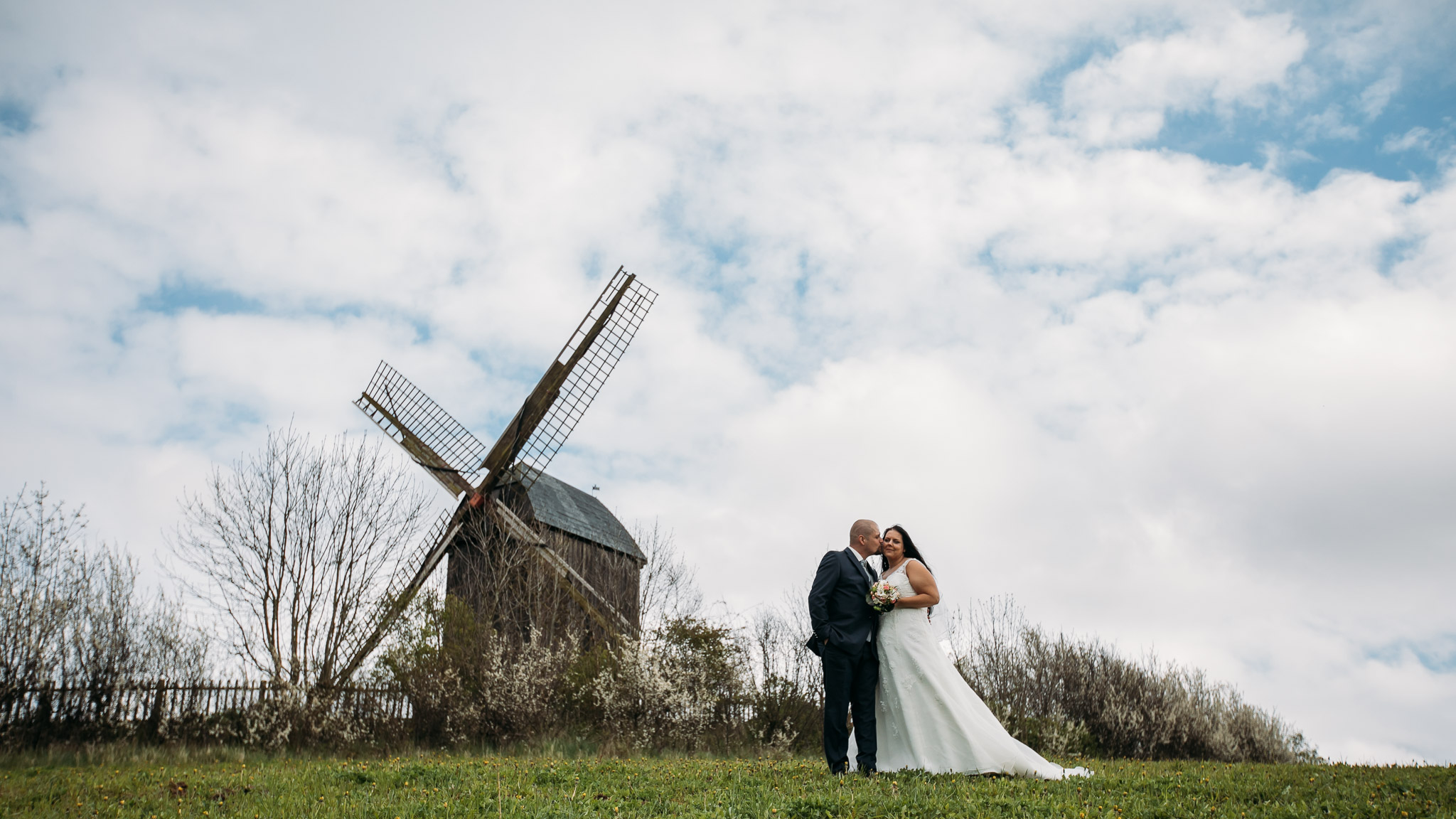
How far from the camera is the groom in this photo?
6629 millimetres

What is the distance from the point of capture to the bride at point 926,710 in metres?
6.47

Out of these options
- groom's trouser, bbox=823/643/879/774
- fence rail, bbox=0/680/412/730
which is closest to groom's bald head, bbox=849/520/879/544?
groom's trouser, bbox=823/643/879/774

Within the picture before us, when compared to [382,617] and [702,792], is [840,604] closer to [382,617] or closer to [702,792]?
[702,792]

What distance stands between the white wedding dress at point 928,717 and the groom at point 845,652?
179 millimetres

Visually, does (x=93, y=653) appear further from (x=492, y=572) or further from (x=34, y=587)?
(x=492, y=572)

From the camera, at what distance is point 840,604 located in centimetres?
674

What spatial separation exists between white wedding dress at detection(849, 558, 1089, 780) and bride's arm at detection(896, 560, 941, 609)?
0.06 meters

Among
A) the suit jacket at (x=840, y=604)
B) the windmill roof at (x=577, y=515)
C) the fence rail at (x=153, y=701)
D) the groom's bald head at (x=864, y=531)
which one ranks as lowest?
the fence rail at (x=153, y=701)

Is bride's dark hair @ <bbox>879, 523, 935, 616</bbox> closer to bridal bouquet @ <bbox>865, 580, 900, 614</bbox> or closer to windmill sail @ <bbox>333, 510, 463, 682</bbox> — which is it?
bridal bouquet @ <bbox>865, 580, 900, 614</bbox>

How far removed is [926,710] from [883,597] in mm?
930

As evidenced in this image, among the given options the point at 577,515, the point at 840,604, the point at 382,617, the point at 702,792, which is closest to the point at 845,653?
the point at 840,604

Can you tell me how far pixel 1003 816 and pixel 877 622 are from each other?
2171 mm

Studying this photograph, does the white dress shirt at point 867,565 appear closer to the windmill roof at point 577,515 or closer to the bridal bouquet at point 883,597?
the bridal bouquet at point 883,597

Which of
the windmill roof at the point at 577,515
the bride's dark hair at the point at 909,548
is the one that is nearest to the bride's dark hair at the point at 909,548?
the bride's dark hair at the point at 909,548
